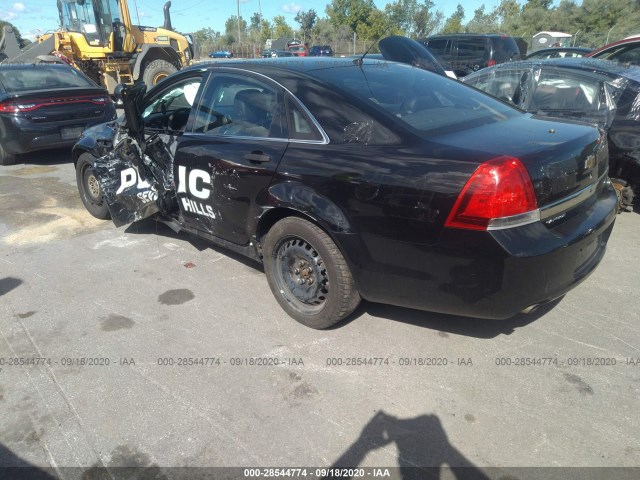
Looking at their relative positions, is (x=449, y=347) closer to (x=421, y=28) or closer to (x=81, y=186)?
(x=81, y=186)

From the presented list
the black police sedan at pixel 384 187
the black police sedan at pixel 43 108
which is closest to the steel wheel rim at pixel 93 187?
the black police sedan at pixel 384 187

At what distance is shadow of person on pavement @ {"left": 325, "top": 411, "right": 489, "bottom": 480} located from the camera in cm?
218

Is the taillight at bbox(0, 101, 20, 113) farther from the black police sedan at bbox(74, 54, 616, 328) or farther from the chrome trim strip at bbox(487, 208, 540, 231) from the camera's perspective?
the chrome trim strip at bbox(487, 208, 540, 231)

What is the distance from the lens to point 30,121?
7477mm

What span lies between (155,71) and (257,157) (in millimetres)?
11816

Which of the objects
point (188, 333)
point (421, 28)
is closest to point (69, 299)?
point (188, 333)

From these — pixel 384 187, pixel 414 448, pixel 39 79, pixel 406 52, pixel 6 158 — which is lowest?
pixel 414 448

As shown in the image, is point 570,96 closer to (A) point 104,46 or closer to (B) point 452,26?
(A) point 104,46

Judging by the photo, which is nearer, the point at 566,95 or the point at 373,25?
the point at 566,95

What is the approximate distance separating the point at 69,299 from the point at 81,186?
2217 mm

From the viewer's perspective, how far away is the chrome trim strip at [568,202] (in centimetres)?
249

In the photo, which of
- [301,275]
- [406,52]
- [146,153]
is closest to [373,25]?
[406,52]

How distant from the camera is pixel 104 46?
1320 centimetres

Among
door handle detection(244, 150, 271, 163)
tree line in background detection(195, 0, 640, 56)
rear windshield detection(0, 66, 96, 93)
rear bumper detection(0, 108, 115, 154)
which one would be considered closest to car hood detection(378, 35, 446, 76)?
door handle detection(244, 150, 271, 163)
